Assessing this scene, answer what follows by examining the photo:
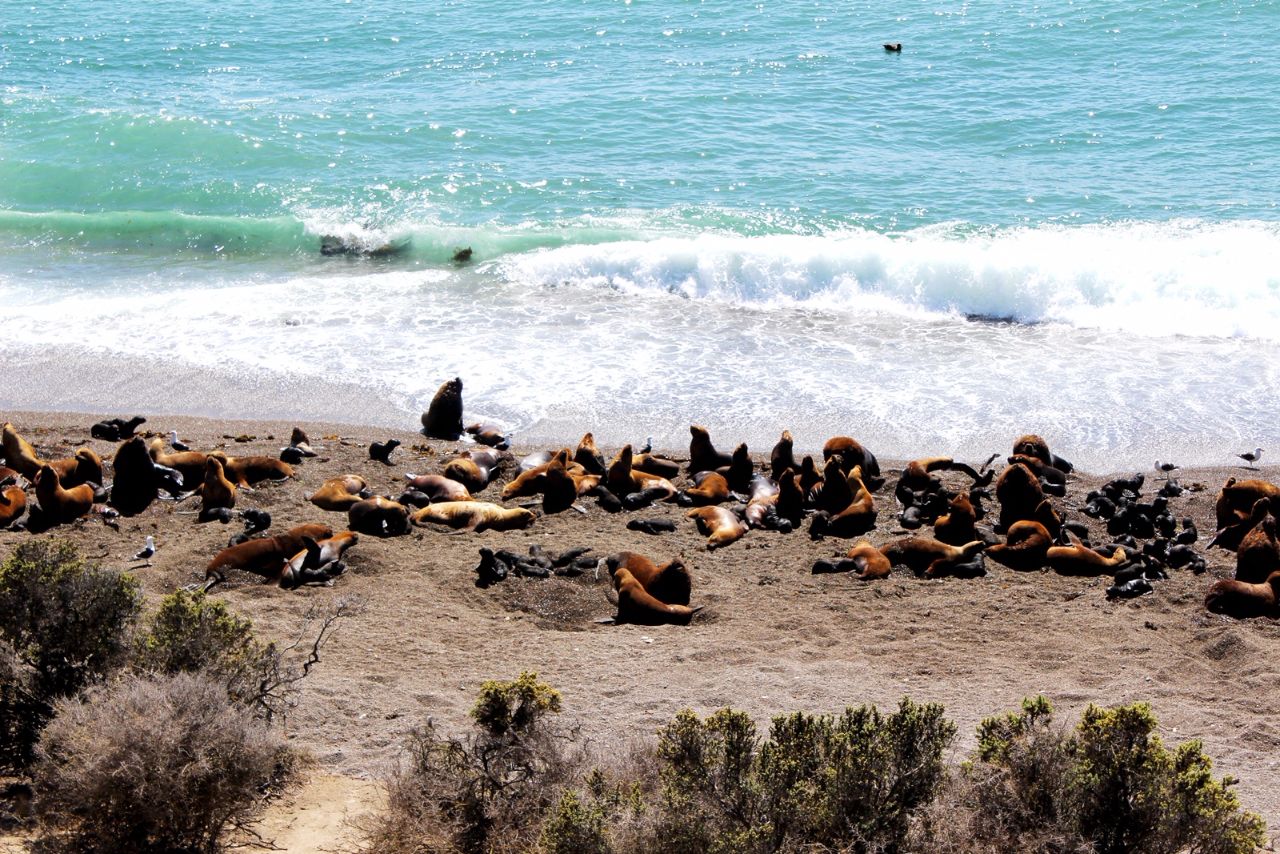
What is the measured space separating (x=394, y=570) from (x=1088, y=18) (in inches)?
1059

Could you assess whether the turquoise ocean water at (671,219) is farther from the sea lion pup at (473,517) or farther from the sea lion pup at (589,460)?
the sea lion pup at (473,517)

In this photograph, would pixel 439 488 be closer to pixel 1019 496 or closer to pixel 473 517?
pixel 473 517

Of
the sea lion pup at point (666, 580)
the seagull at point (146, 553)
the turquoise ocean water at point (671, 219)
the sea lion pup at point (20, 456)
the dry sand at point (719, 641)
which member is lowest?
the dry sand at point (719, 641)

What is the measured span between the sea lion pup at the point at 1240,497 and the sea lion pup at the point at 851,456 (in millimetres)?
2696

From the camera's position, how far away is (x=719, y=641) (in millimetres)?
7898

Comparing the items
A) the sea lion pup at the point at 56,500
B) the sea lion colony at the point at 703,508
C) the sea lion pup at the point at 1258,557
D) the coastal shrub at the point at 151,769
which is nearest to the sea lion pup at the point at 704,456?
the sea lion colony at the point at 703,508

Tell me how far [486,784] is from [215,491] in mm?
5105

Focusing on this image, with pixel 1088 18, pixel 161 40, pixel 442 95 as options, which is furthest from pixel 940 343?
pixel 161 40

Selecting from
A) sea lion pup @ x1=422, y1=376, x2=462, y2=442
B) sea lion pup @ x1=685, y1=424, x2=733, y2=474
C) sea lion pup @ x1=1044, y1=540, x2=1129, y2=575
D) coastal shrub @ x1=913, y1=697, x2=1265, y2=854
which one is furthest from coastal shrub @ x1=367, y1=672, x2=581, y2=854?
sea lion pup @ x1=422, y1=376, x2=462, y2=442

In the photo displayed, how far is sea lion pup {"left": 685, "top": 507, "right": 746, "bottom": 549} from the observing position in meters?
9.70

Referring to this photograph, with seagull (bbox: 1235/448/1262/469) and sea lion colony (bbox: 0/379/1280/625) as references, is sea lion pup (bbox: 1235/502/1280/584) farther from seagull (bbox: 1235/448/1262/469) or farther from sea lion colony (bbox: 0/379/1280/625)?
seagull (bbox: 1235/448/1262/469)

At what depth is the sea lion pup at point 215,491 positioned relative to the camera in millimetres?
9781

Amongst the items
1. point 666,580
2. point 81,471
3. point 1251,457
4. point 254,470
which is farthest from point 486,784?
point 1251,457

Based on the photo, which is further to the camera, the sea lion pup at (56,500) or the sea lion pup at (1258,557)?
the sea lion pup at (56,500)
